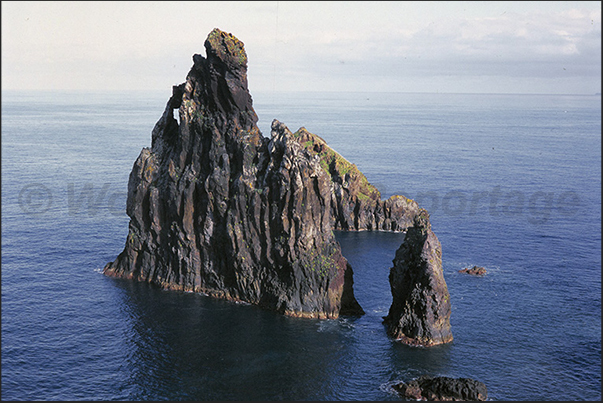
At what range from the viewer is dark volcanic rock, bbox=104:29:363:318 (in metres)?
95.5

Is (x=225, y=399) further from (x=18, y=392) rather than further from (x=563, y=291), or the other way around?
(x=563, y=291)

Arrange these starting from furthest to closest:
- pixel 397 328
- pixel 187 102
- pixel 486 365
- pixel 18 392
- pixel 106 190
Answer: pixel 106 190, pixel 187 102, pixel 397 328, pixel 486 365, pixel 18 392

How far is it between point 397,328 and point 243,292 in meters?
27.7

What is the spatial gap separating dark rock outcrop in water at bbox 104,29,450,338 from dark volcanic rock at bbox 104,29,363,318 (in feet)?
0.58

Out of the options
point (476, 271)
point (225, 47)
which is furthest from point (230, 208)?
point (476, 271)

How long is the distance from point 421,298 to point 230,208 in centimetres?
3581

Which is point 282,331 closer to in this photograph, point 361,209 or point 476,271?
point 476,271

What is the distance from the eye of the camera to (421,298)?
86.2 m

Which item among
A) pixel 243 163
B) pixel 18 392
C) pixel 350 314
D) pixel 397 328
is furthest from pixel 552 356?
pixel 18 392

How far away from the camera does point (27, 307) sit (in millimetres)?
94750

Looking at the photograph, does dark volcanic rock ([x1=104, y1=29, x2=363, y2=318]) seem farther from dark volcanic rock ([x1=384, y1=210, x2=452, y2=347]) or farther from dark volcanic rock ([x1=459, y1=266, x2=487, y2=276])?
dark volcanic rock ([x1=459, y1=266, x2=487, y2=276])

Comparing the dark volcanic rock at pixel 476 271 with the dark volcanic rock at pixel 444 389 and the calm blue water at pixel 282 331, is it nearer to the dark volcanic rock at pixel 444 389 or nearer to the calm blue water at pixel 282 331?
the calm blue water at pixel 282 331

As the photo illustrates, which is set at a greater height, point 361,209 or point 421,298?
point 361,209

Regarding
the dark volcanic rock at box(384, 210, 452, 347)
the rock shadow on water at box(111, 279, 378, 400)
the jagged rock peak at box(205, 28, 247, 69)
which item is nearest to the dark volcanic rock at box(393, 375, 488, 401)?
the rock shadow on water at box(111, 279, 378, 400)
